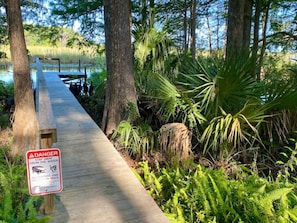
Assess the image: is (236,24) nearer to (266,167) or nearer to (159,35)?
(159,35)

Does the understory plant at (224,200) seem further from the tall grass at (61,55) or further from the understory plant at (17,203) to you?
the tall grass at (61,55)

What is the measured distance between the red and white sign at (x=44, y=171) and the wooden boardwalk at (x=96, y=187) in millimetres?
356

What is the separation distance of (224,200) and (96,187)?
1.29 metres

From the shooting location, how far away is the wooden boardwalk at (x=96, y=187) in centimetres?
238

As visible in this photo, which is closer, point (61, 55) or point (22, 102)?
point (22, 102)

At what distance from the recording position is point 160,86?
14.1 ft

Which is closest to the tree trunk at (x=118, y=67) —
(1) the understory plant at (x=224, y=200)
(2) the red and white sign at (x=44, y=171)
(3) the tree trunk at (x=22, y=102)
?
→ (3) the tree trunk at (x=22, y=102)

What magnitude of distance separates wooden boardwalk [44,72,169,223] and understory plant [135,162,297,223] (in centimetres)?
36

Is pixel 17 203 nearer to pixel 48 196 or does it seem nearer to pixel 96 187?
pixel 48 196

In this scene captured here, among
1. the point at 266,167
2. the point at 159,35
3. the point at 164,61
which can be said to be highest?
the point at 159,35

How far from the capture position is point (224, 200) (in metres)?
2.83

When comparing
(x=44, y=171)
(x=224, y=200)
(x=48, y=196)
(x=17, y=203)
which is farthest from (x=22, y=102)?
(x=224, y=200)

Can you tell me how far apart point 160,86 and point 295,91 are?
6.01ft

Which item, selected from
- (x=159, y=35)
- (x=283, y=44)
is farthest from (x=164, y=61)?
(x=283, y=44)
